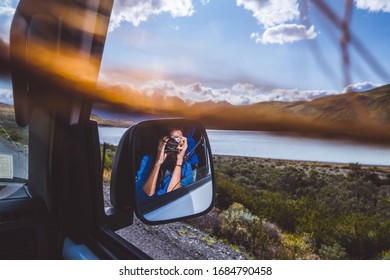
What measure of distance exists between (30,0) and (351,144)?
1135 mm

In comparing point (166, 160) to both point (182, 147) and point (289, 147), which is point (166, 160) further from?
point (289, 147)

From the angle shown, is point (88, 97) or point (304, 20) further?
point (304, 20)

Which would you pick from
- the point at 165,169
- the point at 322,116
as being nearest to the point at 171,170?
the point at 165,169

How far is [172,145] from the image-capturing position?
816 mm

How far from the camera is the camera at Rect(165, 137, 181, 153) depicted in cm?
81

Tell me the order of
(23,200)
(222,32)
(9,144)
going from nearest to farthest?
1. (23,200)
2. (9,144)
3. (222,32)

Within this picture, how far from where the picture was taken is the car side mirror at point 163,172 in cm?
73

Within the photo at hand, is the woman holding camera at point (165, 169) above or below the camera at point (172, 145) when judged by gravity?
below

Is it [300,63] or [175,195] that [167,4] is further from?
[175,195]

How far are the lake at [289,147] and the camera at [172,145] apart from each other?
0.26m

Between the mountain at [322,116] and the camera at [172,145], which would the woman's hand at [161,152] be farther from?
the mountain at [322,116]

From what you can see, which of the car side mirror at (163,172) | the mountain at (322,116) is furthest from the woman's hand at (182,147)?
the mountain at (322,116)

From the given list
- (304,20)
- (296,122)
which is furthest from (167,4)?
(296,122)

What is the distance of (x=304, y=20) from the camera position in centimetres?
119
